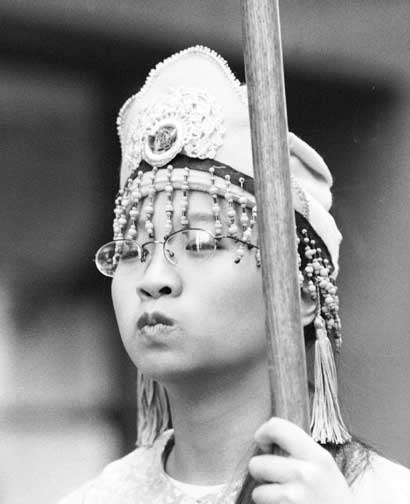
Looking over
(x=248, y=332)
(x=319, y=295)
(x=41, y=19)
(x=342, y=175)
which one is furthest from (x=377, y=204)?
(x=41, y=19)

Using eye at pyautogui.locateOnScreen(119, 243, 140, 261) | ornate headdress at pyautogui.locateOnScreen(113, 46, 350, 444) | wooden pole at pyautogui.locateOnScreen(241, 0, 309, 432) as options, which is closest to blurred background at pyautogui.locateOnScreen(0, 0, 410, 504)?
ornate headdress at pyautogui.locateOnScreen(113, 46, 350, 444)

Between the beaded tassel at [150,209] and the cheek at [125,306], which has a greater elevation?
the beaded tassel at [150,209]

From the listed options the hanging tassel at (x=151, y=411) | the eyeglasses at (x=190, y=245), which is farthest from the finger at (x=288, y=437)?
the hanging tassel at (x=151, y=411)

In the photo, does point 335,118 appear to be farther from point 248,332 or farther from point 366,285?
point 248,332

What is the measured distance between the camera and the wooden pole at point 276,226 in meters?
1.01

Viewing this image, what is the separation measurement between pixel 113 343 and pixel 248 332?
2.50 ft

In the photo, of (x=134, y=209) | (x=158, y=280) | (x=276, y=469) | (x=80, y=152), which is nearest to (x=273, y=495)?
(x=276, y=469)

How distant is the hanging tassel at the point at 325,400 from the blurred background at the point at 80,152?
1.52 feet

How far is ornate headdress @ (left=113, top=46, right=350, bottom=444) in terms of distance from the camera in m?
1.31

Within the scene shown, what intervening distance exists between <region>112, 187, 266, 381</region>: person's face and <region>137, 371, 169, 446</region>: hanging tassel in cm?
21

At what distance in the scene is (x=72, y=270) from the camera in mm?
2010

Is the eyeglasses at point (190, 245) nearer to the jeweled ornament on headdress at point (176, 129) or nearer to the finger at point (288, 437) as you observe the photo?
the jeweled ornament on headdress at point (176, 129)

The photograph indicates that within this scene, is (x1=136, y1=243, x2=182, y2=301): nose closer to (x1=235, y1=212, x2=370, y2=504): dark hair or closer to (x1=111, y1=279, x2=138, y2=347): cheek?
(x1=111, y1=279, x2=138, y2=347): cheek

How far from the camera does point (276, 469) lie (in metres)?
1.02
